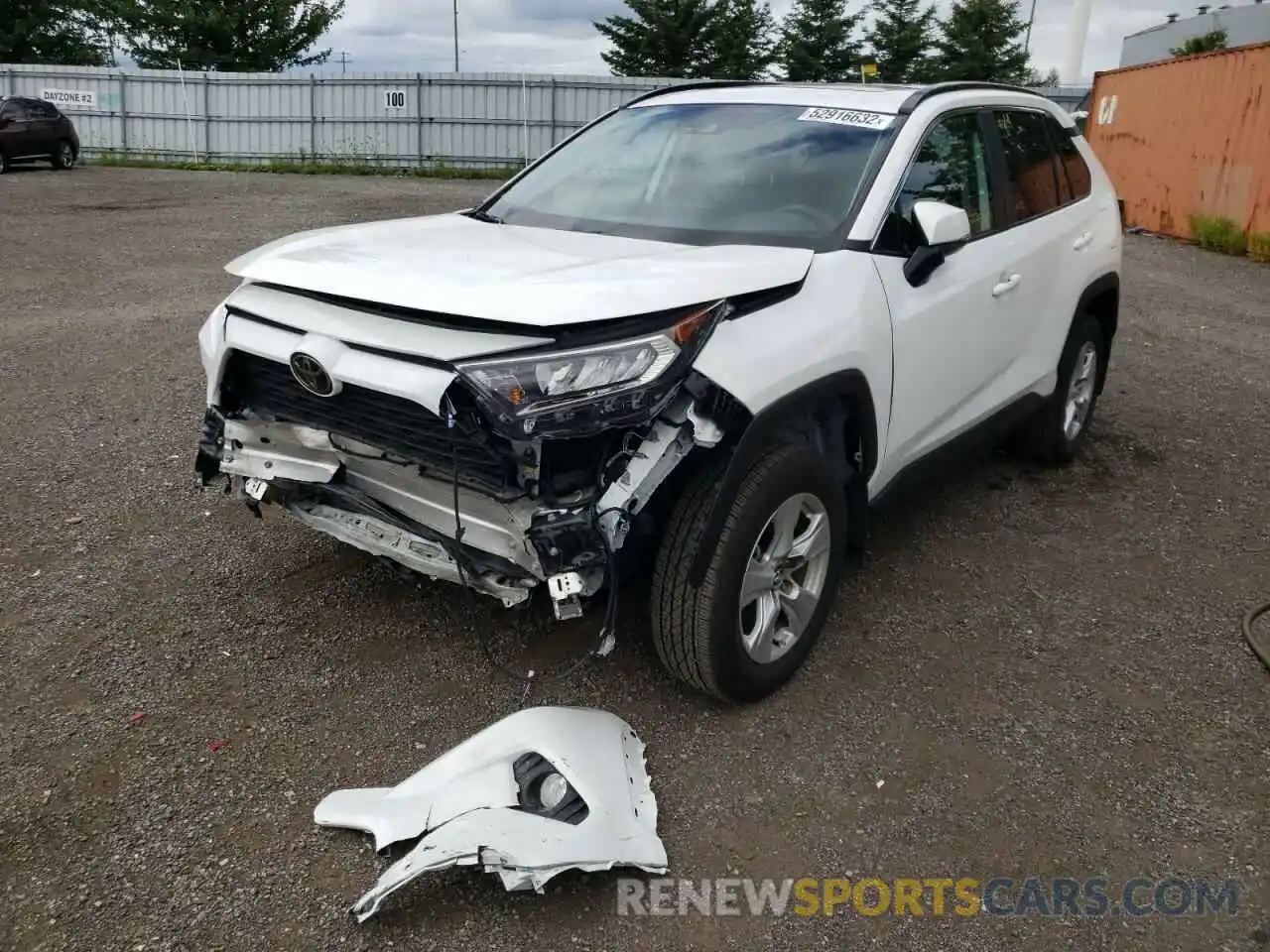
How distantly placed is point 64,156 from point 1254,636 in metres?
23.7

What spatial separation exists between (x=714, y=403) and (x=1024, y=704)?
1487mm

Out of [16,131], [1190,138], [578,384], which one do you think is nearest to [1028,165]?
[578,384]

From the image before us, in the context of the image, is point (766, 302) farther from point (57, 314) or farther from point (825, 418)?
point (57, 314)

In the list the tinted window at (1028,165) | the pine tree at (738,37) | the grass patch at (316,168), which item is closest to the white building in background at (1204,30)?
the pine tree at (738,37)

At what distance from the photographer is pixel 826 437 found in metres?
3.29

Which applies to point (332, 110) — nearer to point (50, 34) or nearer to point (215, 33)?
point (215, 33)

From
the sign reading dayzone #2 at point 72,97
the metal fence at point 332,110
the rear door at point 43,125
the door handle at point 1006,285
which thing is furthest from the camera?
the sign reading dayzone #2 at point 72,97

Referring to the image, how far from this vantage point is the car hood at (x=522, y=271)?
2578mm

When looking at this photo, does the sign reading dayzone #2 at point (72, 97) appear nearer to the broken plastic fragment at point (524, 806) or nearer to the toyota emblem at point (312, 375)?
the toyota emblem at point (312, 375)

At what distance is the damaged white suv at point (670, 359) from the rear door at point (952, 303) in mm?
14

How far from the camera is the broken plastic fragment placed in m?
2.33

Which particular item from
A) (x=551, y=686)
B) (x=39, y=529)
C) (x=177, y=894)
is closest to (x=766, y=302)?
(x=551, y=686)

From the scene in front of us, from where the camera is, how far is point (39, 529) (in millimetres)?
4199

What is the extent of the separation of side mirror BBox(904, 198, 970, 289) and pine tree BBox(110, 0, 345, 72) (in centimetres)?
3510
